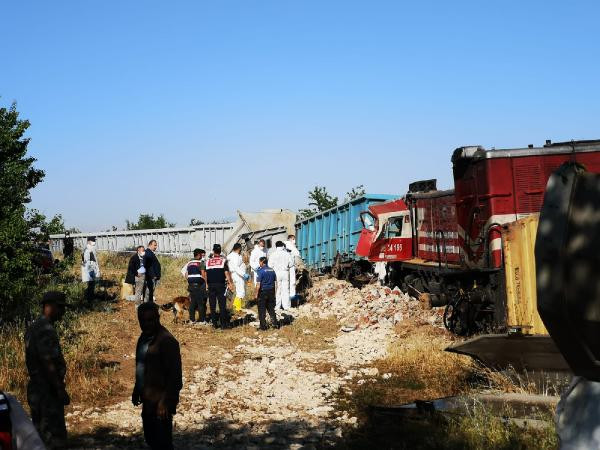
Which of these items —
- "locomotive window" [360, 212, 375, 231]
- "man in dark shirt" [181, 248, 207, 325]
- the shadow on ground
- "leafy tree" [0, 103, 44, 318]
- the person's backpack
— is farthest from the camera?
"locomotive window" [360, 212, 375, 231]

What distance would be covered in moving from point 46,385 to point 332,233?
20424mm

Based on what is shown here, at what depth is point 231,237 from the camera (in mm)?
31328

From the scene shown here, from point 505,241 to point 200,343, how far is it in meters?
6.41

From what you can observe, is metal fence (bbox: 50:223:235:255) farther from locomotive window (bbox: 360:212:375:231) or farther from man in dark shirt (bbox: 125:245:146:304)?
man in dark shirt (bbox: 125:245:146:304)

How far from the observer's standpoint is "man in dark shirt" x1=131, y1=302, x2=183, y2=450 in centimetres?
603

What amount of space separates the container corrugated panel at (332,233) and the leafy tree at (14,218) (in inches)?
476

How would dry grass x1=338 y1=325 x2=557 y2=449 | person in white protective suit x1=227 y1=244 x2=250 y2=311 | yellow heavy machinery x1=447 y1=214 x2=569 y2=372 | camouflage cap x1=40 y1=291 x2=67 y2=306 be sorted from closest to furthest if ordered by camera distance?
camouflage cap x1=40 y1=291 x2=67 y2=306 < dry grass x1=338 y1=325 x2=557 y2=449 < yellow heavy machinery x1=447 y1=214 x2=569 y2=372 < person in white protective suit x1=227 y1=244 x2=250 y2=311

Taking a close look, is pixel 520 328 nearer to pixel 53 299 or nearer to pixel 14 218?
pixel 53 299

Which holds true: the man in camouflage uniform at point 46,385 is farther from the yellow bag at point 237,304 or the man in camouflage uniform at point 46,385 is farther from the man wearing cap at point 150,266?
the yellow bag at point 237,304

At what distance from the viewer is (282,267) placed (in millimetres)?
18984

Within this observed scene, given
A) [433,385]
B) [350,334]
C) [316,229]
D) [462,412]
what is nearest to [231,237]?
[316,229]

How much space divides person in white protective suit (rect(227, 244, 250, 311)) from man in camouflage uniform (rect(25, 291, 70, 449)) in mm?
10939

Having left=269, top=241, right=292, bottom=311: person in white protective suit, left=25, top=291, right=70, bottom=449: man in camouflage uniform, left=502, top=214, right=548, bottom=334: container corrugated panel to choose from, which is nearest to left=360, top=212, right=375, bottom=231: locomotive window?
left=269, top=241, right=292, bottom=311: person in white protective suit

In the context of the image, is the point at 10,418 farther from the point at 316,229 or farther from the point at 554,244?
the point at 316,229
